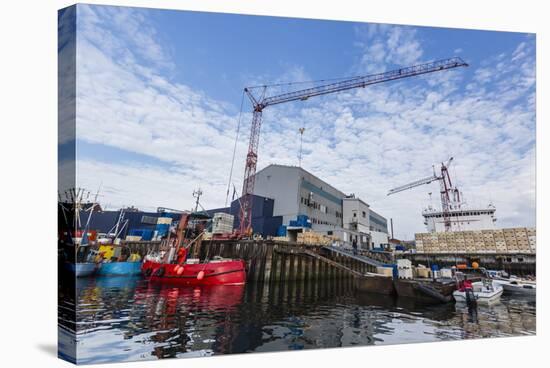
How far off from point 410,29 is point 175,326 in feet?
34.9

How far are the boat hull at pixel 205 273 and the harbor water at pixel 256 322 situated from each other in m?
1.92

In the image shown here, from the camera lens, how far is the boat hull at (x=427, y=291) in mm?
15344

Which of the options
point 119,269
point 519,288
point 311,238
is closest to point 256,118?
point 311,238

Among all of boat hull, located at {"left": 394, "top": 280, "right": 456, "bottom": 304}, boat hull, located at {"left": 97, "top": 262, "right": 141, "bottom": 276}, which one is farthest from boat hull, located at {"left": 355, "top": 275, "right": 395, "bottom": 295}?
boat hull, located at {"left": 97, "top": 262, "right": 141, "bottom": 276}

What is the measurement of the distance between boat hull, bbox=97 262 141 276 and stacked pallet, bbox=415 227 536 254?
64.3 ft

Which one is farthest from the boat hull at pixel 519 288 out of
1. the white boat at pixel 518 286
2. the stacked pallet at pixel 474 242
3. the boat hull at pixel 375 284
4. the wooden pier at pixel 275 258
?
the wooden pier at pixel 275 258

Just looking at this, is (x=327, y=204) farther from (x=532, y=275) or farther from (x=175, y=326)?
(x=175, y=326)

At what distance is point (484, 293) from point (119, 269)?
71.0ft

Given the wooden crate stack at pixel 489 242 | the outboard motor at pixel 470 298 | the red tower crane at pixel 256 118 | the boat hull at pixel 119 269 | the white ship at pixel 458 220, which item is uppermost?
the red tower crane at pixel 256 118

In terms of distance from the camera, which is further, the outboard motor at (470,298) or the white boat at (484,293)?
the white boat at (484,293)

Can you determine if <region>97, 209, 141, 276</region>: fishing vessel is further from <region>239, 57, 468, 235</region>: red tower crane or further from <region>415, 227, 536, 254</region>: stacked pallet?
<region>415, 227, 536, 254</region>: stacked pallet

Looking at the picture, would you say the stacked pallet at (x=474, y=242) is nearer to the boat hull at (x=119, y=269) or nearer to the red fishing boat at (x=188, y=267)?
the red fishing boat at (x=188, y=267)

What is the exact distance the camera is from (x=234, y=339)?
848 centimetres

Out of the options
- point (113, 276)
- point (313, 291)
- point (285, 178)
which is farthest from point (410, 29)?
point (113, 276)
